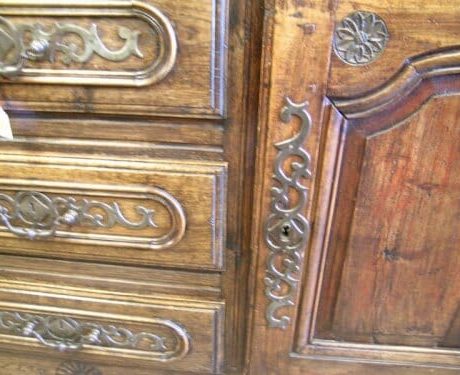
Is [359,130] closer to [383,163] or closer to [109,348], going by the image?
[383,163]

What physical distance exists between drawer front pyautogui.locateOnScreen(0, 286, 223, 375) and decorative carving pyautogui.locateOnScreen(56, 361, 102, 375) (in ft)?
0.06

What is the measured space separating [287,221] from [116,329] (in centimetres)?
27

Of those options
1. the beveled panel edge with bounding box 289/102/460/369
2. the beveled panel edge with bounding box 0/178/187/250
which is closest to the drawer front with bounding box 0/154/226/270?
the beveled panel edge with bounding box 0/178/187/250

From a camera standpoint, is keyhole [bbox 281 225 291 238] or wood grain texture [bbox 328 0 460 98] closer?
wood grain texture [bbox 328 0 460 98]

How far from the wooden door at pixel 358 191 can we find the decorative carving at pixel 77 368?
0.23 meters

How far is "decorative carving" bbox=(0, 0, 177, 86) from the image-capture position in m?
0.37

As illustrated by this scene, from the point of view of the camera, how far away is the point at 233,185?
455 millimetres

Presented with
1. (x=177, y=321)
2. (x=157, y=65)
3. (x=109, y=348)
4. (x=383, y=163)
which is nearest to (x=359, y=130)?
(x=383, y=163)

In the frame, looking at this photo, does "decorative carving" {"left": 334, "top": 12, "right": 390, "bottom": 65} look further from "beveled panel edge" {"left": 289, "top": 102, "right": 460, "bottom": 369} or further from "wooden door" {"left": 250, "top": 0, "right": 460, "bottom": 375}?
"beveled panel edge" {"left": 289, "top": 102, "right": 460, "bottom": 369}

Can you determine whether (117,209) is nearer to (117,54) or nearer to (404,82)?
(117,54)

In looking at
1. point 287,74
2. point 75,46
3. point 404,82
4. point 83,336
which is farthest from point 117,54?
point 83,336

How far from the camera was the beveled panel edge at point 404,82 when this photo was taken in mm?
365

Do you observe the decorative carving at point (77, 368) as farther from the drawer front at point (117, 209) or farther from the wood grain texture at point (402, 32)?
the wood grain texture at point (402, 32)

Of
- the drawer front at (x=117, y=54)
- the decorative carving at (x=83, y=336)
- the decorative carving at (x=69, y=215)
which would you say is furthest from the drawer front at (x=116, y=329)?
the drawer front at (x=117, y=54)
